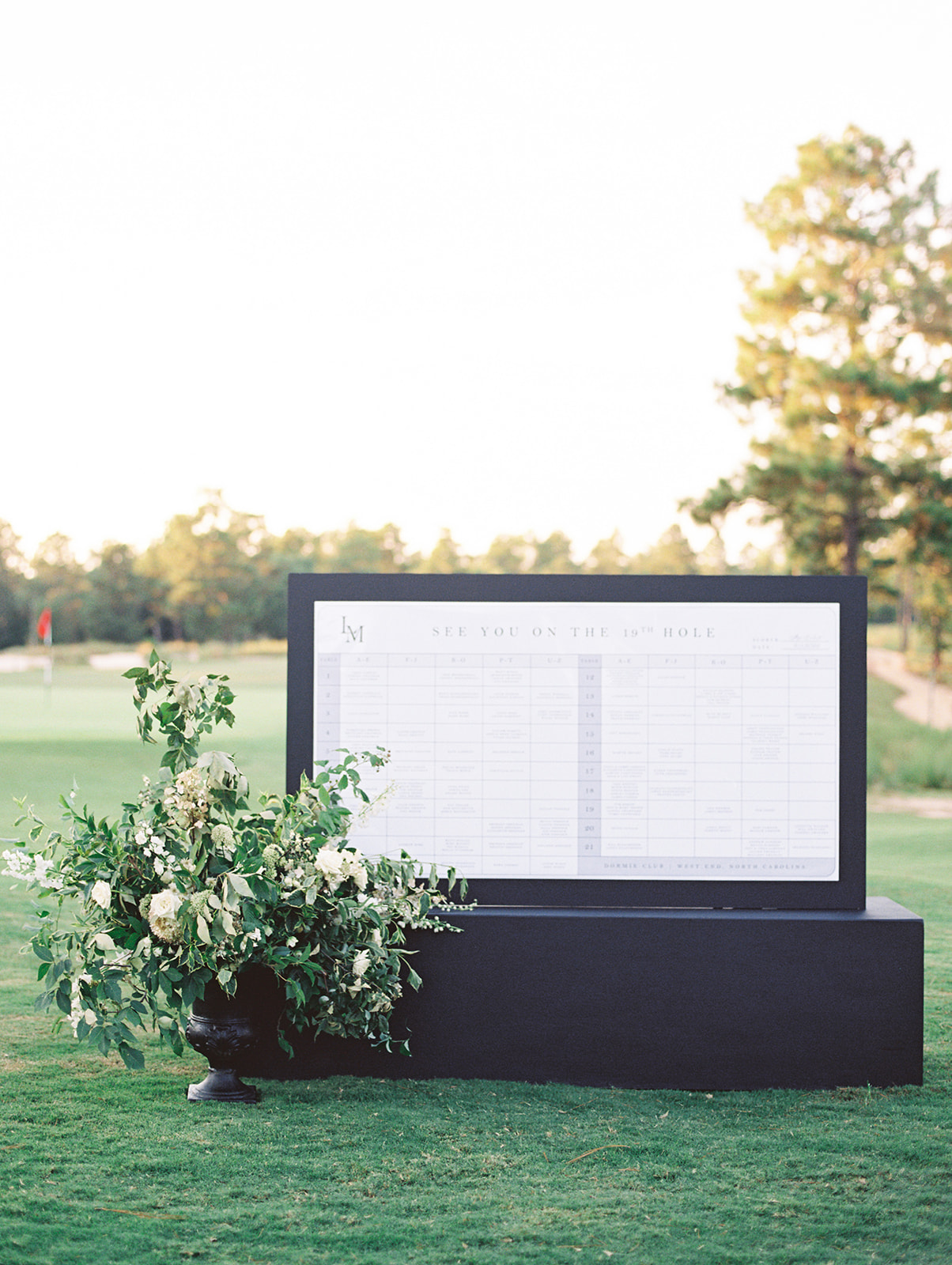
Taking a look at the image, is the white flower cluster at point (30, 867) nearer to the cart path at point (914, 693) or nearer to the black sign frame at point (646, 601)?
the black sign frame at point (646, 601)

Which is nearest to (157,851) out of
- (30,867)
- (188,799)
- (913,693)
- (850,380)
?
(188,799)

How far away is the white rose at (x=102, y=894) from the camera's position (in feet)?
9.81

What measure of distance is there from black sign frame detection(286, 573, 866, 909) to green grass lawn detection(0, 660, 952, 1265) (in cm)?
54

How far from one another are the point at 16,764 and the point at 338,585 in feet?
49.1

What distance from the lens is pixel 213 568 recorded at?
46781 mm

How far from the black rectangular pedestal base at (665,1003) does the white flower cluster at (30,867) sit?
2.84 feet

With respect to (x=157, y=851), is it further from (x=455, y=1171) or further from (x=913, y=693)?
(x=913, y=693)

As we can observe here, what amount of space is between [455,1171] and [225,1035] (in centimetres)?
78

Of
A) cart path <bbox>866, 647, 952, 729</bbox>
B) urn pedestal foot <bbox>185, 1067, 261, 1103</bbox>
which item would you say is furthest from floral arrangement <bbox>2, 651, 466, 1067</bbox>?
cart path <bbox>866, 647, 952, 729</bbox>

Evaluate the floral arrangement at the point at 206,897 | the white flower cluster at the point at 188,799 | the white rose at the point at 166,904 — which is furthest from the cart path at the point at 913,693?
the white rose at the point at 166,904

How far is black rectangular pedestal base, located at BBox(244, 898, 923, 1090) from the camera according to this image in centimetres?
346

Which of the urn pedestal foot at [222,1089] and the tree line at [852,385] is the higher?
the tree line at [852,385]

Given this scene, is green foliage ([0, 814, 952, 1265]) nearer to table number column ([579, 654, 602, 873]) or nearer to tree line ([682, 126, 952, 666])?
table number column ([579, 654, 602, 873])

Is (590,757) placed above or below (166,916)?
above
